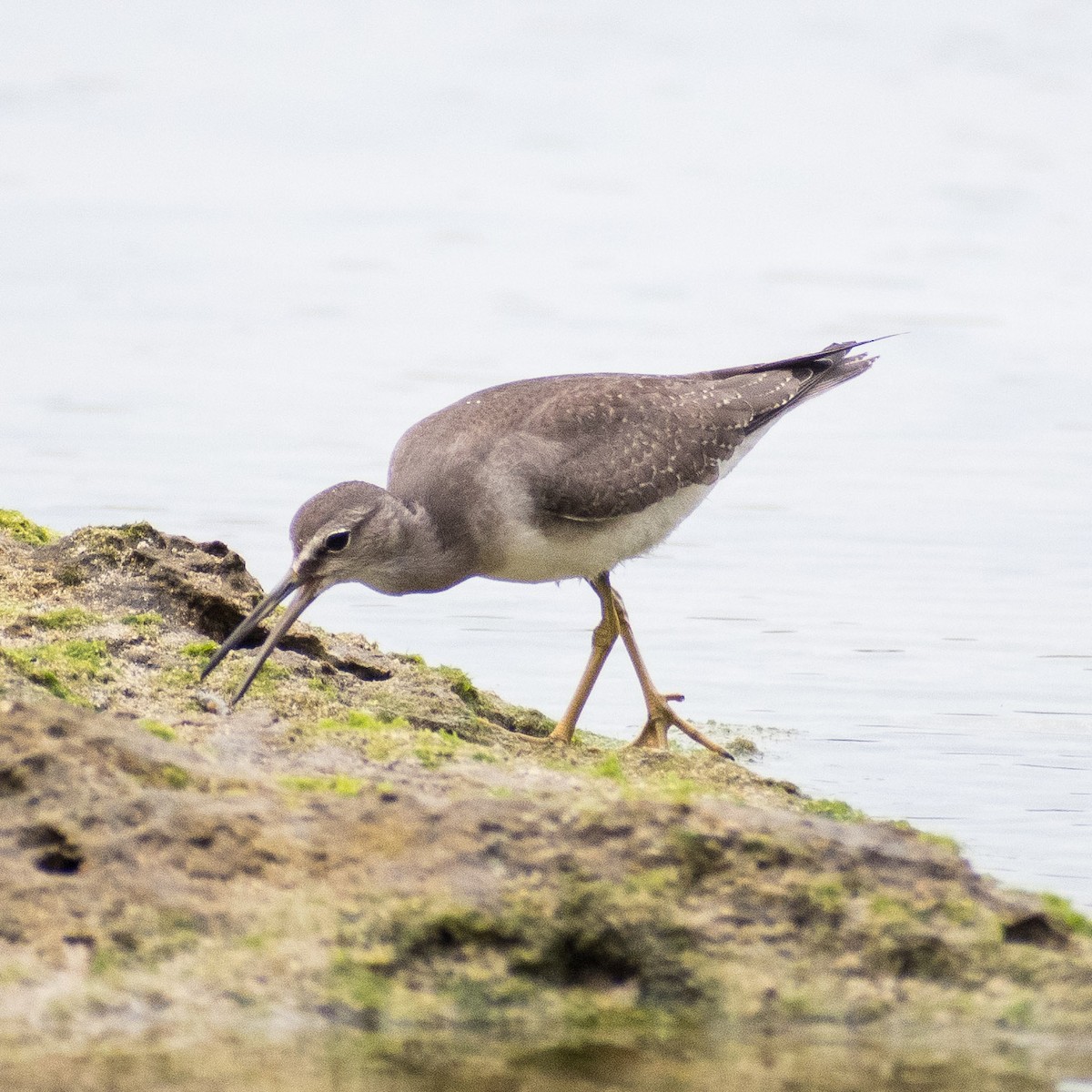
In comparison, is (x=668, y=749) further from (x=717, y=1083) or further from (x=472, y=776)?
(x=717, y=1083)

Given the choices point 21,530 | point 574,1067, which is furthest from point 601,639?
point 574,1067

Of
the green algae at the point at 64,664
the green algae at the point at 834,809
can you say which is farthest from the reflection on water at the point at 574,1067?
the green algae at the point at 834,809

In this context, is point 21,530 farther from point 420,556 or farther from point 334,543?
point 420,556

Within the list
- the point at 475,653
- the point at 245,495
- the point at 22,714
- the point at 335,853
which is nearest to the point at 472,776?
the point at 335,853

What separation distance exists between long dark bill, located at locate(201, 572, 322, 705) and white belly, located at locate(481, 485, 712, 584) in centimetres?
106

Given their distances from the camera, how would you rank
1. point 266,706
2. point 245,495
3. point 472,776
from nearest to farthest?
1. point 472,776
2. point 266,706
3. point 245,495

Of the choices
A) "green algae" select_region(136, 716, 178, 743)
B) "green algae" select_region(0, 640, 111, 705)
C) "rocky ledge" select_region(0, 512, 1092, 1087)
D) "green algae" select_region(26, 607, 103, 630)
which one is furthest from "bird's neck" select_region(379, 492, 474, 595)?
"rocky ledge" select_region(0, 512, 1092, 1087)

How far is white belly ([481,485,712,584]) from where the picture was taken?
9102 millimetres

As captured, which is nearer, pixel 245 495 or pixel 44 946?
pixel 44 946

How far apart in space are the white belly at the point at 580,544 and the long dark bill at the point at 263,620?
106cm

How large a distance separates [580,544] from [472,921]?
4314 millimetres

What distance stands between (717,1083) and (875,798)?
13.2ft

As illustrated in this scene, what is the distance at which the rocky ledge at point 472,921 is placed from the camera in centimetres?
517

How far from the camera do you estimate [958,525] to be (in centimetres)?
1412
